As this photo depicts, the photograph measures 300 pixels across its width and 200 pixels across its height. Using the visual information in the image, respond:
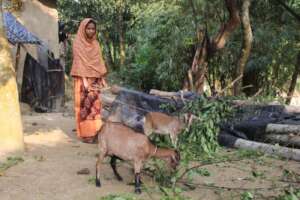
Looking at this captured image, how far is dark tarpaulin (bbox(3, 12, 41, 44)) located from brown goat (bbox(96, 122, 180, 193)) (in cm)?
868

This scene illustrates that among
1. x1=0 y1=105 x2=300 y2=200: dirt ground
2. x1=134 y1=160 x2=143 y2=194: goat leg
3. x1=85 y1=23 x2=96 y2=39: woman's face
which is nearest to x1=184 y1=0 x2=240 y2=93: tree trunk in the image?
x1=85 y1=23 x2=96 y2=39: woman's face

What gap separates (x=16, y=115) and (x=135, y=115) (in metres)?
2.24

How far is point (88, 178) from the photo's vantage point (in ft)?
20.4

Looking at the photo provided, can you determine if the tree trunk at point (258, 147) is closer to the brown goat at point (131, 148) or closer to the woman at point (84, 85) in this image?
the woman at point (84, 85)

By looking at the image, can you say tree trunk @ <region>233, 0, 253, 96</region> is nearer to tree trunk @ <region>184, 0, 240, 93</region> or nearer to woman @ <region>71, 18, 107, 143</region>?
tree trunk @ <region>184, 0, 240, 93</region>

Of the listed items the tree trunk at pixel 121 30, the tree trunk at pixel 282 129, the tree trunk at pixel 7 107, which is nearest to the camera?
the tree trunk at pixel 7 107

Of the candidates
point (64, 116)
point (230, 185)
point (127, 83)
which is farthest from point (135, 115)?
point (127, 83)

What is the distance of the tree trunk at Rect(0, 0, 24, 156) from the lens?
7.45 meters

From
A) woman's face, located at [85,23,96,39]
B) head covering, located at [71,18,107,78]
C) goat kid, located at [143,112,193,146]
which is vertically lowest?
goat kid, located at [143,112,193,146]

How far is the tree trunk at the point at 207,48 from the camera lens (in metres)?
11.2

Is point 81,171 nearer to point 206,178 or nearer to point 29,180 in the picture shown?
point 29,180

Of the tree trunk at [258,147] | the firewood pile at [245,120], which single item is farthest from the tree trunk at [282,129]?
the tree trunk at [258,147]

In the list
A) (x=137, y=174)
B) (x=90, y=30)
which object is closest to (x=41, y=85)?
(x=90, y=30)

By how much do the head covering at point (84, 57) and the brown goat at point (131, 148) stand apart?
3.10 m
